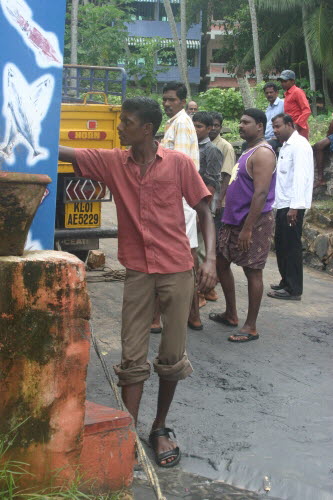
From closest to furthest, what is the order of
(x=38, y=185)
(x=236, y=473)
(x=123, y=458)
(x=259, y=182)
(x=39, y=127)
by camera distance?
(x=38, y=185), (x=123, y=458), (x=39, y=127), (x=236, y=473), (x=259, y=182)

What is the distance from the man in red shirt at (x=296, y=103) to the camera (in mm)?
9797

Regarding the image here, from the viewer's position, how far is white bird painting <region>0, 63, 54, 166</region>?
3422 millimetres

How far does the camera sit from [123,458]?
10.7 ft

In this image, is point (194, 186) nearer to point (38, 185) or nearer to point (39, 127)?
point (39, 127)

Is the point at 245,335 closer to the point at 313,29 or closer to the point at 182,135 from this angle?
the point at 182,135

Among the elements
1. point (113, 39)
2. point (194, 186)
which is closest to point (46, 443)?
point (194, 186)

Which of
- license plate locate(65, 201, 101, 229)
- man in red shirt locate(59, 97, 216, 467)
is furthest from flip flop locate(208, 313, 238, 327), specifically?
man in red shirt locate(59, 97, 216, 467)

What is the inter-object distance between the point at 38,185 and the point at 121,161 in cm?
103

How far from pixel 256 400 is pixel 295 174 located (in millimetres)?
3092

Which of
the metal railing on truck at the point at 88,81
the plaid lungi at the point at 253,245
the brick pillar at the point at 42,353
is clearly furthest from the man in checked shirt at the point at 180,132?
the brick pillar at the point at 42,353

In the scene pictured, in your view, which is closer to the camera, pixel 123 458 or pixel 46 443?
pixel 46 443

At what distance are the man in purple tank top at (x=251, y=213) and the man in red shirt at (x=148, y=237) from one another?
1985mm

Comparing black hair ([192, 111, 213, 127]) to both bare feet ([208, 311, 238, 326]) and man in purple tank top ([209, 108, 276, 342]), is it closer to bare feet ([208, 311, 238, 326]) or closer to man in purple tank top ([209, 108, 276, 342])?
man in purple tank top ([209, 108, 276, 342])

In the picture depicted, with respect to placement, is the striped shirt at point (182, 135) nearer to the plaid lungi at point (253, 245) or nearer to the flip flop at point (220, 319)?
the plaid lungi at point (253, 245)
